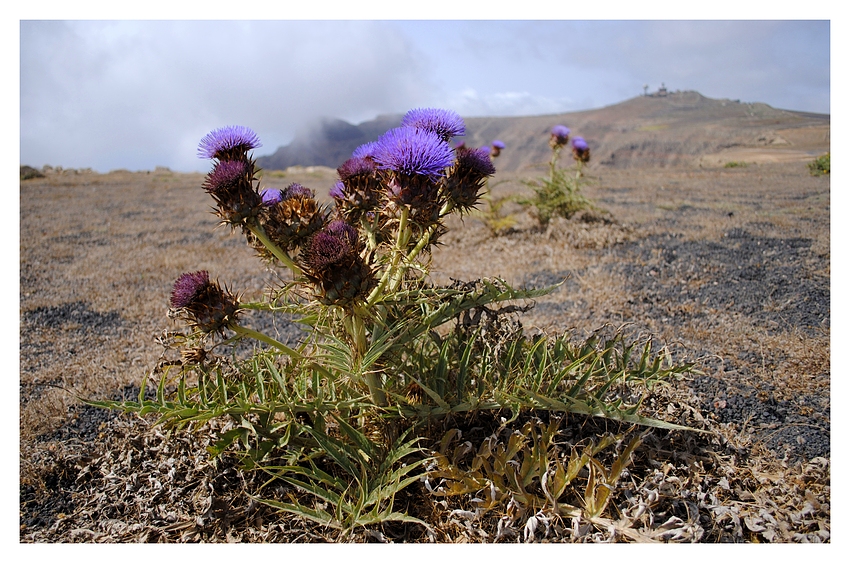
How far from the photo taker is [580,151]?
5.91 meters

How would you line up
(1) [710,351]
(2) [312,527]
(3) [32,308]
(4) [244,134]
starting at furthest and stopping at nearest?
1. (3) [32,308]
2. (1) [710,351]
3. (4) [244,134]
4. (2) [312,527]

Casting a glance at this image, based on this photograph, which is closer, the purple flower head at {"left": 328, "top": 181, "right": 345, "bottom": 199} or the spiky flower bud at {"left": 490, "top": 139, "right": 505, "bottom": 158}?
the purple flower head at {"left": 328, "top": 181, "right": 345, "bottom": 199}

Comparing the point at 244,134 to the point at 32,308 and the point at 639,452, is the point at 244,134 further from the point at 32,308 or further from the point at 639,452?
the point at 32,308

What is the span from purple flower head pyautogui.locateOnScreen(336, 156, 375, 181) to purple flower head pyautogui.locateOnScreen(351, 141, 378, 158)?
0.02 meters

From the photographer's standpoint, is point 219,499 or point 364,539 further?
point 219,499

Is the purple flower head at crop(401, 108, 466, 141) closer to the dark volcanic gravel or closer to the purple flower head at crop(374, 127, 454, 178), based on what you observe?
the purple flower head at crop(374, 127, 454, 178)

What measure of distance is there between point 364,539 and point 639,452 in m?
0.94

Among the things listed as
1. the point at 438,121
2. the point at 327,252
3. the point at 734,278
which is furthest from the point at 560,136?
the point at 327,252

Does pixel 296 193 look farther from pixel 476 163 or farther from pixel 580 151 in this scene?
pixel 580 151

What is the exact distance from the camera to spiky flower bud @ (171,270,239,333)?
1.65 m

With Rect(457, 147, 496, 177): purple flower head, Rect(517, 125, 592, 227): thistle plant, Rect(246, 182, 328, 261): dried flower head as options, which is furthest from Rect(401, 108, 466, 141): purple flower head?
Rect(517, 125, 592, 227): thistle plant

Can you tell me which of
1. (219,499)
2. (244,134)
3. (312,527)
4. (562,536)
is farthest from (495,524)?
(244,134)

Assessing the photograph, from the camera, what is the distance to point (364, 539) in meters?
1.66

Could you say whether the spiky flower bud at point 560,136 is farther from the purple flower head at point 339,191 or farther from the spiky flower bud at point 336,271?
the spiky flower bud at point 336,271
